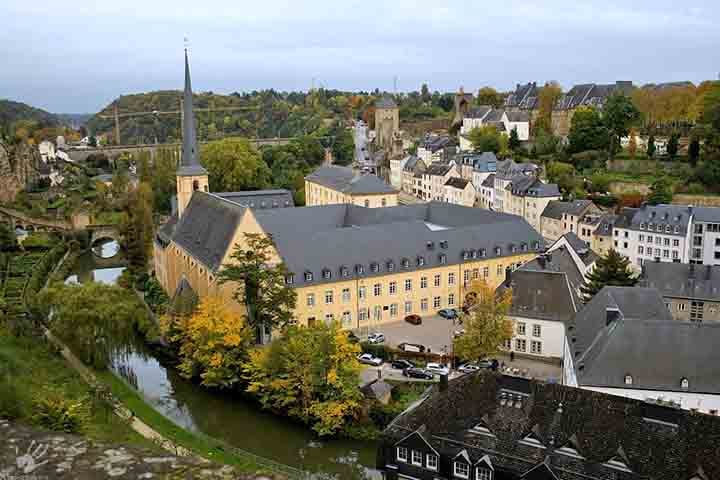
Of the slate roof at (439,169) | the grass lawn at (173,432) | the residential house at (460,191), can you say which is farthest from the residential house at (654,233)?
the grass lawn at (173,432)

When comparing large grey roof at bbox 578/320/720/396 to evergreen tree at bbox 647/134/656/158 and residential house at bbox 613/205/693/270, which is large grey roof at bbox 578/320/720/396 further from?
evergreen tree at bbox 647/134/656/158

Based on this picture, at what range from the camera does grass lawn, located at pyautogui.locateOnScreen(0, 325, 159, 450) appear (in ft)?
61.5

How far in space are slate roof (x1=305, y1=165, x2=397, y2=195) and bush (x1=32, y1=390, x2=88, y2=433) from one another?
3823cm

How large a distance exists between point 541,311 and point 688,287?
349 inches

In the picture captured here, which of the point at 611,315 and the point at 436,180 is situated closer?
the point at 611,315

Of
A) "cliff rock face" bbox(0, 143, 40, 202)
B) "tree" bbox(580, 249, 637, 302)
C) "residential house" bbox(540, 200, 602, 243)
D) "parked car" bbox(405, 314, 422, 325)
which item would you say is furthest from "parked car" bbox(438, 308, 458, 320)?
"cliff rock face" bbox(0, 143, 40, 202)

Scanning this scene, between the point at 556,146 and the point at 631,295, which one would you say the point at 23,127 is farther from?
the point at 631,295

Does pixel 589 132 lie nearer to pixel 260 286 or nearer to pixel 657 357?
pixel 260 286

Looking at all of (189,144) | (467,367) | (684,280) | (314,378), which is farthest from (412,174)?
(314,378)

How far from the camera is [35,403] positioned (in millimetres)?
18500

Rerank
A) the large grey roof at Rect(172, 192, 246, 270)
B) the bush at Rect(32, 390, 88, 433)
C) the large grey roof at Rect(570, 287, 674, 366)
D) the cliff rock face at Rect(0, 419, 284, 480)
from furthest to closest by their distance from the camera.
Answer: the large grey roof at Rect(172, 192, 246, 270) → the large grey roof at Rect(570, 287, 674, 366) → the bush at Rect(32, 390, 88, 433) → the cliff rock face at Rect(0, 419, 284, 480)

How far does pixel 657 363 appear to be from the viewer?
71.9 ft

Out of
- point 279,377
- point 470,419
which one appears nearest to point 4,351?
point 279,377

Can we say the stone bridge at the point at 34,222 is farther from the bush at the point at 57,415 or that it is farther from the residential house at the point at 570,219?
the bush at the point at 57,415
